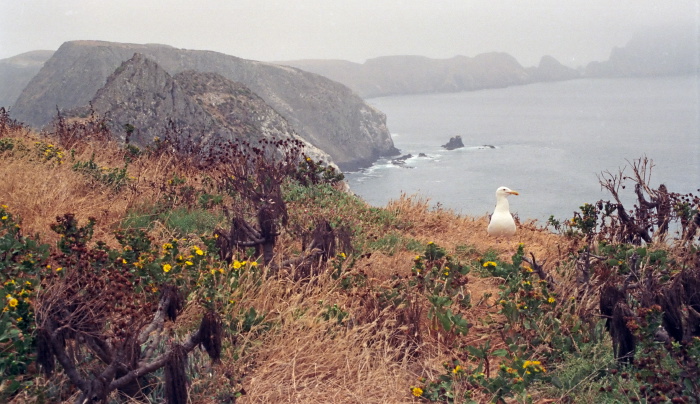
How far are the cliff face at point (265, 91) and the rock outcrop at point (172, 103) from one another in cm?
4102

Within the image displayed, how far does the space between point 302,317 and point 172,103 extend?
140 feet

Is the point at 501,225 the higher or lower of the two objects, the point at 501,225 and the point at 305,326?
the lower

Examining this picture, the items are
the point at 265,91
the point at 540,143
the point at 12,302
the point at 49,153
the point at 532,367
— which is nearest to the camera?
the point at 12,302

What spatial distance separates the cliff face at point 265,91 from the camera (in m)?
93.4

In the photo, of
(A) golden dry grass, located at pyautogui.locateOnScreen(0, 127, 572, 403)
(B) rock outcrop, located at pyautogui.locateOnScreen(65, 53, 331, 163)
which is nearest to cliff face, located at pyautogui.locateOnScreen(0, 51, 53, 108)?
(B) rock outcrop, located at pyautogui.locateOnScreen(65, 53, 331, 163)

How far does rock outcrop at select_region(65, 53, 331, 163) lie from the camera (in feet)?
136

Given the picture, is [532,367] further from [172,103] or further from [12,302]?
[172,103]

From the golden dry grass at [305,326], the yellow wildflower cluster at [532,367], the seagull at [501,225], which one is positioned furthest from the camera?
the seagull at [501,225]

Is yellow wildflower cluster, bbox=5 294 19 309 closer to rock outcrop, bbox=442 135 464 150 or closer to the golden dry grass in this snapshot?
the golden dry grass

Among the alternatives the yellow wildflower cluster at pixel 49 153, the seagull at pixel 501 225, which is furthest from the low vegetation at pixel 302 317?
the seagull at pixel 501 225

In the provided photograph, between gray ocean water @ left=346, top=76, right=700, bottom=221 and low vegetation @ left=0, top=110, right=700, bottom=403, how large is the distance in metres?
6.71

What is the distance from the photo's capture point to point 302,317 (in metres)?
4.20

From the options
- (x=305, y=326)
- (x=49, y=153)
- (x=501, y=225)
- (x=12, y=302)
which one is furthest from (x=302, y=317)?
(x=49, y=153)

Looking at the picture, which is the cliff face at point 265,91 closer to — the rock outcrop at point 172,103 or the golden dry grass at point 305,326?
the rock outcrop at point 172,103
